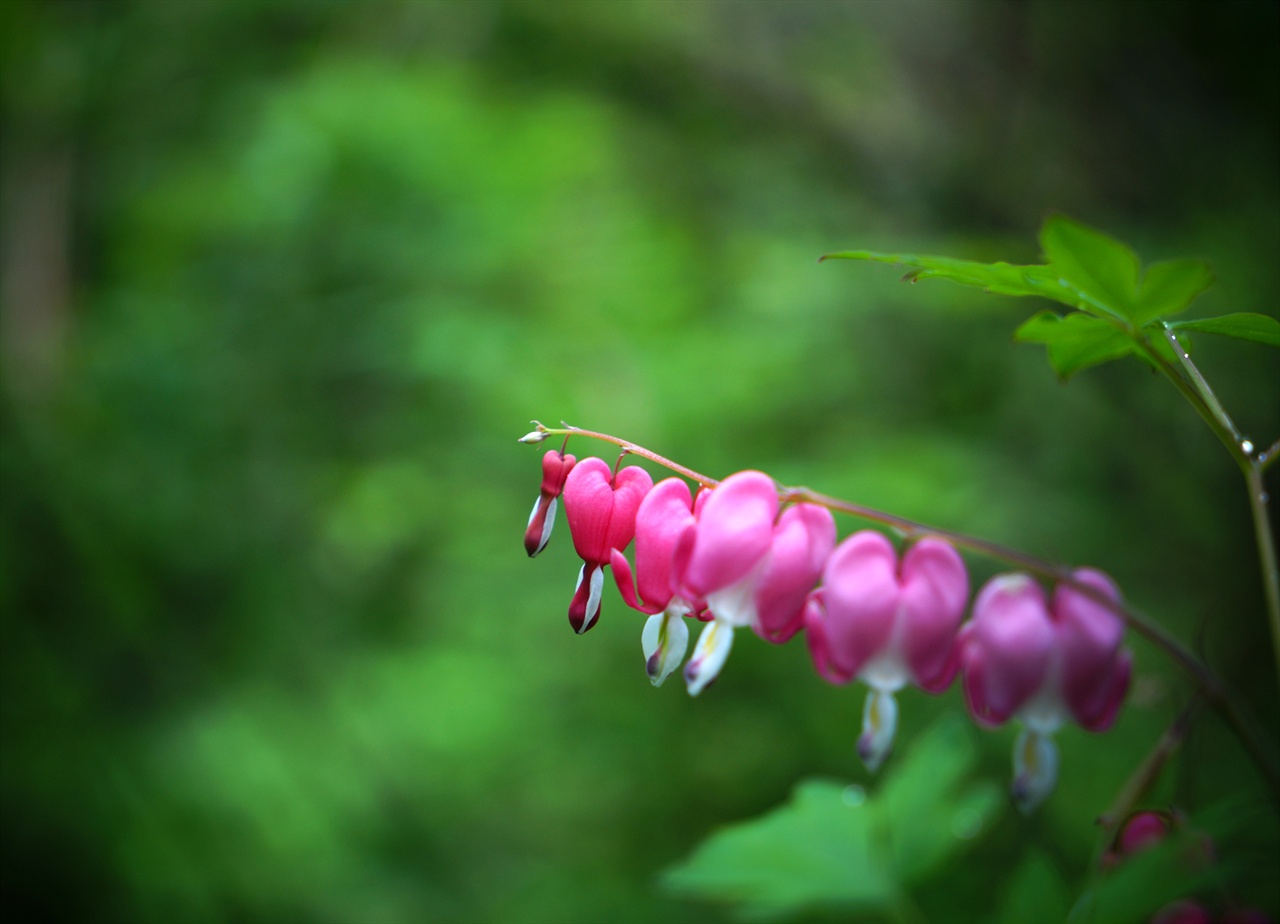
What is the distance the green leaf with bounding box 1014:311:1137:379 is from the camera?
57 cm

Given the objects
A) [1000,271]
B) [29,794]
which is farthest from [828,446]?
[29,794]

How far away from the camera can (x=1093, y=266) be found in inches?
21.0

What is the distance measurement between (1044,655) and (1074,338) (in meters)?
0.22

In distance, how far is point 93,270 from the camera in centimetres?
318

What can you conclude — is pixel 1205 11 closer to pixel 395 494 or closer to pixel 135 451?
pixel 395 494

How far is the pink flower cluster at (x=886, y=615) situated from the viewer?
1.91 feet

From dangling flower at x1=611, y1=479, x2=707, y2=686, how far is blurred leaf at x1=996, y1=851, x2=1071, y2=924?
16.8 inches

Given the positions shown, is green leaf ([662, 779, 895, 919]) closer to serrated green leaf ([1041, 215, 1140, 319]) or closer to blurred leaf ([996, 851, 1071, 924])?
blurred leaf ([996, 851, 1071, 924])

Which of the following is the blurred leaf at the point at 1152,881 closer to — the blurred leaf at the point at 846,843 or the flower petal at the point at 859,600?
the flower petal at the point at 859,600

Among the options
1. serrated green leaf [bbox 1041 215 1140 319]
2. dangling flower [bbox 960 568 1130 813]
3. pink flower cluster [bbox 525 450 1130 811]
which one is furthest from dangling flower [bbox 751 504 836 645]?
serrated green leaf [bbox 1041 215 1140 319]

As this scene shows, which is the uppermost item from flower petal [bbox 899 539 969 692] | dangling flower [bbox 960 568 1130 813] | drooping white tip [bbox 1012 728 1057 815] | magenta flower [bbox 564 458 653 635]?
magenta flower [bbox 564 458 653 635]

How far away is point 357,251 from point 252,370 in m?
0.47

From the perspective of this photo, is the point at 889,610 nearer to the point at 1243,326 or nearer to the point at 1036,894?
the point at 1243,326

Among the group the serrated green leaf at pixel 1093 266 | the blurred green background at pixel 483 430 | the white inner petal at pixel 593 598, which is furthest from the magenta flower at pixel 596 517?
the blurred green background at pixel 483 430
